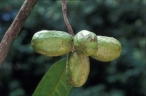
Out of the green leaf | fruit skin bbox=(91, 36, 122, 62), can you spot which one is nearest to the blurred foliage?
the green leaf

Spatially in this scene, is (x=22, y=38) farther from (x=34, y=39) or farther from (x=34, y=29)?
(x=34, y=39)

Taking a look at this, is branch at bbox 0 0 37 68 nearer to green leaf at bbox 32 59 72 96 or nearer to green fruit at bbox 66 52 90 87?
green fruit at bbox 66 52 90 87

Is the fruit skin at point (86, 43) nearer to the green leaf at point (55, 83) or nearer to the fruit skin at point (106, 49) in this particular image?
the fruit skin at point (106, 49)

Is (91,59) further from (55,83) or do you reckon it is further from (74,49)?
(74,49)

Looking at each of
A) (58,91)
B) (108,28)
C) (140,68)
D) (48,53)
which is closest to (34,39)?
(48,53)

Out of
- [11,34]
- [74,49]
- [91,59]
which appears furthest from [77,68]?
[91,59]

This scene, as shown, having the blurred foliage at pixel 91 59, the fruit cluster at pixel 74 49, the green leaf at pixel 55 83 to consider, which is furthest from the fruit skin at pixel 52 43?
the blurred foliage at pixel 91 59
